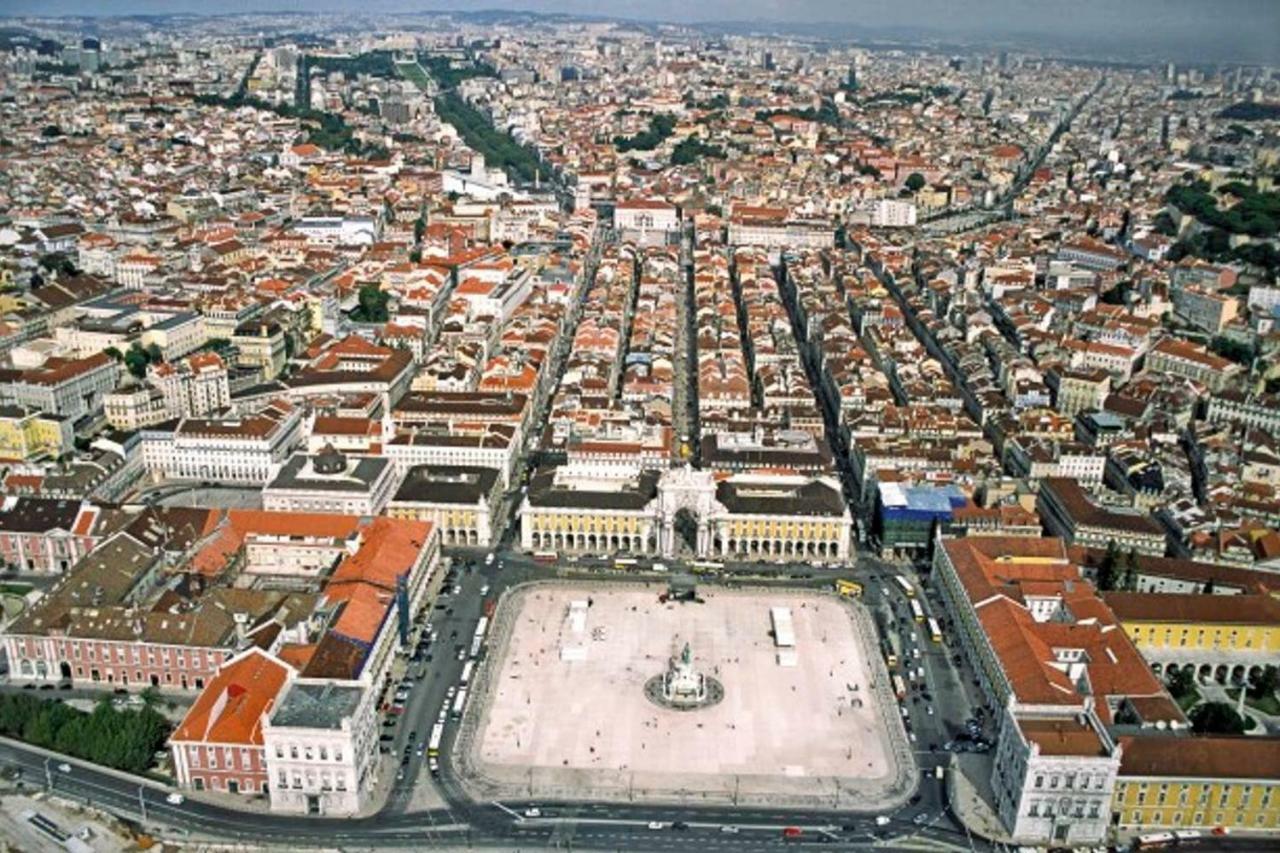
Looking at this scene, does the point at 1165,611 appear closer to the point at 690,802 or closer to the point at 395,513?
the point at 690,802

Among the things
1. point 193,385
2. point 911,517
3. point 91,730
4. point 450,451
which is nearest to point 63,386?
point 193,385

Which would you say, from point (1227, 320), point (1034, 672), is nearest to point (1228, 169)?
point (1227, 320)

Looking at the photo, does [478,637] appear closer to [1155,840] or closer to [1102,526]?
[1155,840]

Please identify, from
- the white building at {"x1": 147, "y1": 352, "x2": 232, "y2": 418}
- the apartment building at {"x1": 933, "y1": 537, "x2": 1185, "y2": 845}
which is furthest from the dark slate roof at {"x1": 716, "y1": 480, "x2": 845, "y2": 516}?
the white building at {"x1": 147, "y1": 352, "x2": 232, "y2": 418}

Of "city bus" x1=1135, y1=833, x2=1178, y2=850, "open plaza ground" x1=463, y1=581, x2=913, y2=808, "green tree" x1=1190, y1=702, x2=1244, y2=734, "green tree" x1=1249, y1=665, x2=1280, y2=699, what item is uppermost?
"green tree" x1=1190, y1=702, x2=1244, y2=734

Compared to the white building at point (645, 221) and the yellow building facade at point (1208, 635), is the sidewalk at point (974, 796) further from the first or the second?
the white building at point (645, 221)

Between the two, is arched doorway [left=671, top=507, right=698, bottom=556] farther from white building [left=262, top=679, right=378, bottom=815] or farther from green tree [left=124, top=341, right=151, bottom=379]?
green tree [left=124, top=341, right=151, bottom=379]

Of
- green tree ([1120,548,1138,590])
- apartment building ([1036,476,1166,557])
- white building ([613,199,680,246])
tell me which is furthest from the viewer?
white building ([613,199,680,246])
